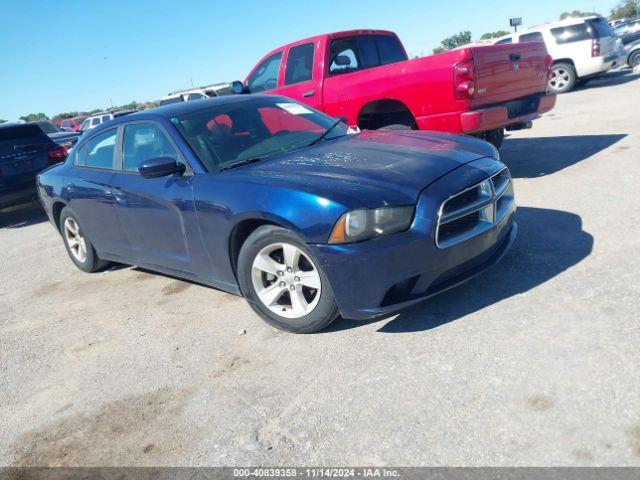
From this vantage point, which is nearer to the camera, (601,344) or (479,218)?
(601,344)

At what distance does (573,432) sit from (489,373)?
554 mm

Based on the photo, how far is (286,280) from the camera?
3.54m

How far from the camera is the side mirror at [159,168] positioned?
399cm

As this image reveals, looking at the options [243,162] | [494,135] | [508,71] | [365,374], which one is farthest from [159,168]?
[494,135]

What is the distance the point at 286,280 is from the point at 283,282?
34mm

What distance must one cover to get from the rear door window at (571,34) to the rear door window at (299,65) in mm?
10068

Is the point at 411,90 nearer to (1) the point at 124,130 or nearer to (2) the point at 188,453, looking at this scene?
(1) the point at 124,130

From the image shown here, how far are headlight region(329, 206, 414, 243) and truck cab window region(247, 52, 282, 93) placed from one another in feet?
18.1

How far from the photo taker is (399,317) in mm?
3600

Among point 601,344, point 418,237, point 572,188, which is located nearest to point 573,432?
point 601,344

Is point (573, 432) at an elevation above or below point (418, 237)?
below

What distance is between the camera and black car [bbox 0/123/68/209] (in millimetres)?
9375

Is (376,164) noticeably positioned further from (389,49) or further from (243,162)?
(389,49)

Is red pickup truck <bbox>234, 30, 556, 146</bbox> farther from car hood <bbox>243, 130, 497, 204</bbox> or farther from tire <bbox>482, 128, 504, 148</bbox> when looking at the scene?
car hood <bbox>243, 130, 497, 204</bbox>
